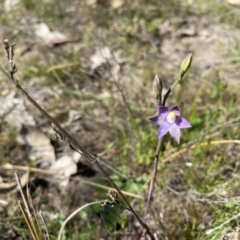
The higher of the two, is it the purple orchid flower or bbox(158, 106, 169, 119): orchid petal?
bbox(158, 106, 169, 119): orchid petal

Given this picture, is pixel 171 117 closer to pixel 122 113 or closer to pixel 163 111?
pixel 163 111

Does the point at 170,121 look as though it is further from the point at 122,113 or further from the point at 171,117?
the point at 122,113

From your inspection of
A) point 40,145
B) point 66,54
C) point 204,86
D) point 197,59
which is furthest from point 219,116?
point 66,54

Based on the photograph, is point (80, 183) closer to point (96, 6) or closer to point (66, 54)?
point (66, 54)

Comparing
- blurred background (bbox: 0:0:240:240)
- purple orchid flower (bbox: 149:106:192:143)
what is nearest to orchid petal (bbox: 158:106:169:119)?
purple orchid flower (bbox: 149:106:192:143)

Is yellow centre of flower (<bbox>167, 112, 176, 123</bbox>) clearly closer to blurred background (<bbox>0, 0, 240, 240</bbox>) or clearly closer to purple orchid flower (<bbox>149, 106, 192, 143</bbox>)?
purple orchid flower (<bbox>149, 106, 192, 143</bbox>)

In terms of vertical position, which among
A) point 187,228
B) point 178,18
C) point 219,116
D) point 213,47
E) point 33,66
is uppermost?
point 178,18

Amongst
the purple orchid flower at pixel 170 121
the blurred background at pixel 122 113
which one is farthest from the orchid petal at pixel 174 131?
the blurred background at pixel 122 113

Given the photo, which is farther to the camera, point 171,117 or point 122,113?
point 122,113

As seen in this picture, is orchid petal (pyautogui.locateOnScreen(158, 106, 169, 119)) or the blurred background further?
the blurred background

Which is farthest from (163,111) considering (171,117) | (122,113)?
(122,113)

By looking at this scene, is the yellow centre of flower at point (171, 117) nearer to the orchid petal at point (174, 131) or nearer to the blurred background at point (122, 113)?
the orchid petal at point (174, 131)
